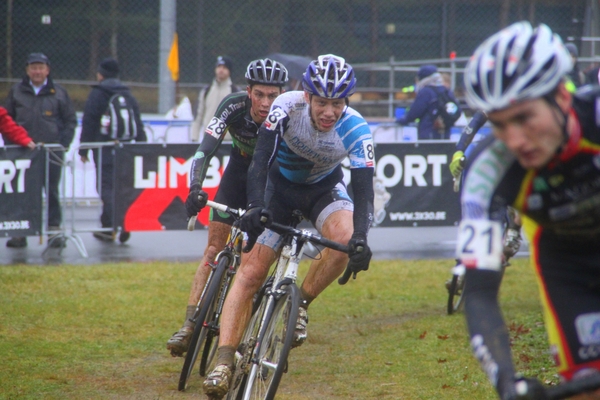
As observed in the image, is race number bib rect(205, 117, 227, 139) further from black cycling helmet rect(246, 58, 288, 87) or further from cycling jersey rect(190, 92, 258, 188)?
black cycling helmet rect(246, 58, 288, 87)

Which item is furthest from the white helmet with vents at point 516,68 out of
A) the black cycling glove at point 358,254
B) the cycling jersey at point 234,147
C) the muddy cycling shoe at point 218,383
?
the cycling jersey at point 234,147

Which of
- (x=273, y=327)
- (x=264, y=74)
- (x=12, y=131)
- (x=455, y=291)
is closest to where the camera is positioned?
(x=273, y=327)

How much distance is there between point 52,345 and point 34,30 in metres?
12.4

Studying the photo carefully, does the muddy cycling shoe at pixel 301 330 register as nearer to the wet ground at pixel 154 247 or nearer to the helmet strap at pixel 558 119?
the helmet strap at pixel 558 119

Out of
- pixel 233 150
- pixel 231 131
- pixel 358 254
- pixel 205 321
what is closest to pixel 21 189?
pixel 233 150

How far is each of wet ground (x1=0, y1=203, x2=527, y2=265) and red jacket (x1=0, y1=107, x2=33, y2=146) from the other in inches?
45.8

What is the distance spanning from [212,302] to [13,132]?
18.0 feet

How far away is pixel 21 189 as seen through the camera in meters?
10.0

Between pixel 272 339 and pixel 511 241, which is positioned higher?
pixel 511 241

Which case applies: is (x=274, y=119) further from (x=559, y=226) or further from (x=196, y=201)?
(x=559, y=226)

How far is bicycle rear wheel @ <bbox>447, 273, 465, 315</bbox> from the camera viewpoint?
7.69 m

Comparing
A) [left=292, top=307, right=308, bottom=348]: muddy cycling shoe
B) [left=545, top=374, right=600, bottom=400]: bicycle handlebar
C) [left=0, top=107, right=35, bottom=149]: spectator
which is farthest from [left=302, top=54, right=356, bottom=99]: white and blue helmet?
[left=0, top=107, right=35, bottom=149]: spectator

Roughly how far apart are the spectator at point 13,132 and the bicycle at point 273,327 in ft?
20.2

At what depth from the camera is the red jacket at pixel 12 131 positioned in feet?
32.8
